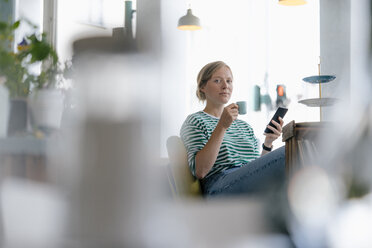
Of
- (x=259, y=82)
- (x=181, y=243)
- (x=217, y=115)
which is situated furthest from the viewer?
(x=259, y=82)

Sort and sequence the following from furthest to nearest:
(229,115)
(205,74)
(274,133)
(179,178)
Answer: (205,74), (274,133), (229,115), (179,178)

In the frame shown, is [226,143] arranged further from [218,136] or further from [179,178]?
[179,178]

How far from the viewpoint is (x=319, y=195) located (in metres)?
0.15

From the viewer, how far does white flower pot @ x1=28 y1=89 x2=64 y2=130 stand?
0.13 metres

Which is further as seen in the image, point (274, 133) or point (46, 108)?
point (274, 133)

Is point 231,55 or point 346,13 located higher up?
point 231,55

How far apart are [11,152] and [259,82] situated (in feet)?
8.98

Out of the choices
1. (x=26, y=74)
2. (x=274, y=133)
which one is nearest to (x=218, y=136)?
(x=274, y=133)

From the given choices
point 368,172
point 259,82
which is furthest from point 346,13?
point 259,82

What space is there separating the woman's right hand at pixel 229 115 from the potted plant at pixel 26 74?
0.69 metres

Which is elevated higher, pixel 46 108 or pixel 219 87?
pixel 219 87

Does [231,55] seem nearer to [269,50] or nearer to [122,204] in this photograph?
[269,50]

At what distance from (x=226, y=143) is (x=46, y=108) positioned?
83 cm

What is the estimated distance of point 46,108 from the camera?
130mm
